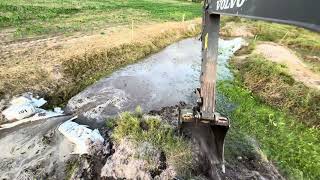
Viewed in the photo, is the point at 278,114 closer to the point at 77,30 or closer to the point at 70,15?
the point at 77,30

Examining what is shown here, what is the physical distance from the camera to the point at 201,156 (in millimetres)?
7441

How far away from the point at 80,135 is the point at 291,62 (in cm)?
1019

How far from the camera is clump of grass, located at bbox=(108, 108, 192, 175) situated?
23.9ft

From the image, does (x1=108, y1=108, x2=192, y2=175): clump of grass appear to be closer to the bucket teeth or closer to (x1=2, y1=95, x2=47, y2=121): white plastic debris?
the bucket teeth

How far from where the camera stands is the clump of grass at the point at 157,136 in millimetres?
7289

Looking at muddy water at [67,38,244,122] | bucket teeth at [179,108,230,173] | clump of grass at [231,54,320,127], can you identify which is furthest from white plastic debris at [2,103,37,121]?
clump of grass at [231,54,320,127]

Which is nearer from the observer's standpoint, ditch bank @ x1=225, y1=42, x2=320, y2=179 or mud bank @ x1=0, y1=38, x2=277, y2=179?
mud bank @ x1=0, y1=38, x2=277, y2=179

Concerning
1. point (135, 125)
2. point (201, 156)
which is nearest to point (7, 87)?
point (135, 125)

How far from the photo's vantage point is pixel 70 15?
69.0 feet

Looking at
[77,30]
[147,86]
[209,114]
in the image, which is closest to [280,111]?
[147,86]

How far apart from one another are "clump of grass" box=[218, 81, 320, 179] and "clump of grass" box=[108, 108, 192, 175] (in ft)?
7.24

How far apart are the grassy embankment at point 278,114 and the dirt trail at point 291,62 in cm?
41

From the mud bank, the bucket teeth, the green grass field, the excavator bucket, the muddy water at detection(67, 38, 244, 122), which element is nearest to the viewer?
the excavator bucket

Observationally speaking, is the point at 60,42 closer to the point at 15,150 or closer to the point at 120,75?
the point at 120,75
